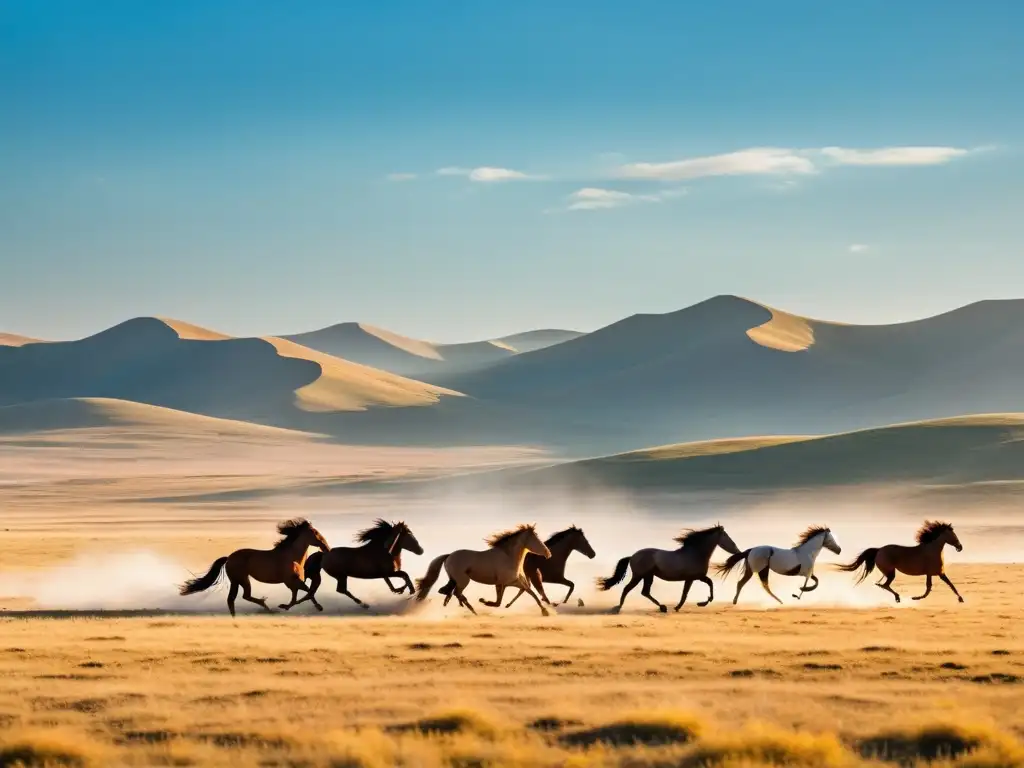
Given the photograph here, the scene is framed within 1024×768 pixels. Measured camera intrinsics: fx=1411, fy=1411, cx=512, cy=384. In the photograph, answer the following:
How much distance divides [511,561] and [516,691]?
838 cm

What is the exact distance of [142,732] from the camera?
1349 cm

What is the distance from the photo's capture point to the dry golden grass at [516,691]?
12.3 metres

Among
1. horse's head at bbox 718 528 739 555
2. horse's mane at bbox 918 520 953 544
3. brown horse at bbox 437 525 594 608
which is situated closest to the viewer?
horse's head at bbox 718 528 739 555

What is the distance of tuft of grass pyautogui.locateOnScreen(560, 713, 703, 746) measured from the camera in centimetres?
1301

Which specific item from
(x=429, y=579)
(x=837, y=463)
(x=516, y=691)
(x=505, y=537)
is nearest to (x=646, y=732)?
(x=516, y=691)

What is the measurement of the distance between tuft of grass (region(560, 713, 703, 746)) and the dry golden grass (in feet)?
0.08

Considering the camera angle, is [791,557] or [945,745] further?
[791,557]

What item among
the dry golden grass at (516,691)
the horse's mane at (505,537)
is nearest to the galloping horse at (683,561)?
the dry golden grass at (516,691)

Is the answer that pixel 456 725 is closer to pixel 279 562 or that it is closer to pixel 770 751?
pixel 770 751

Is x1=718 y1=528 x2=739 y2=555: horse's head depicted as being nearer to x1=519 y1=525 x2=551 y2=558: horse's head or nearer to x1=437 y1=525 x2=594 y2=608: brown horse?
x1=437 y1=525 x2=594 y2=608: brown horse

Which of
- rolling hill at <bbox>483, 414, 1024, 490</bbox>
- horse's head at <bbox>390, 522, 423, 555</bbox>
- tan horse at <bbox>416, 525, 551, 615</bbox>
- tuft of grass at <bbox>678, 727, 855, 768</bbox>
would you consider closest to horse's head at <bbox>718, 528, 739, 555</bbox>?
tan horse at <bbox>416, 525, 551, 615</bbox>

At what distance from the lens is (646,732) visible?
1327 cm

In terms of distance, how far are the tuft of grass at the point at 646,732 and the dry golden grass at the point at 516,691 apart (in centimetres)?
2

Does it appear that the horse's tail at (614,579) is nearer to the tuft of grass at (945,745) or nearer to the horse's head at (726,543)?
the horse's head at (726,543)
